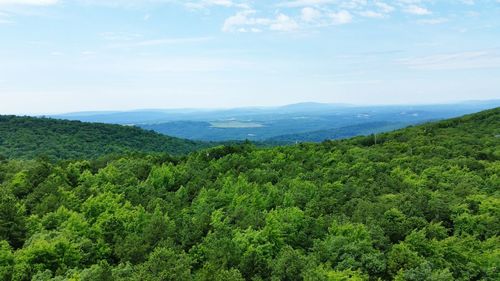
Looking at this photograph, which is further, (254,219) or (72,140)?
(72,140)

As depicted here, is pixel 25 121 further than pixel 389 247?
Yes

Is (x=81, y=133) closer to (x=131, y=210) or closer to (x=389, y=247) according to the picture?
(x=131, y=210)

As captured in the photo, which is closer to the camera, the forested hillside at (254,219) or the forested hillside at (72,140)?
the forested hillside at (254,219)

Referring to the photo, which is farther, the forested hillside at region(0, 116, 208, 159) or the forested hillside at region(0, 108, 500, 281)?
the forested hillside at region(0, 116, 208, 159)

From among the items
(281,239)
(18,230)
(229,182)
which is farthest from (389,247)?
(18,230)
